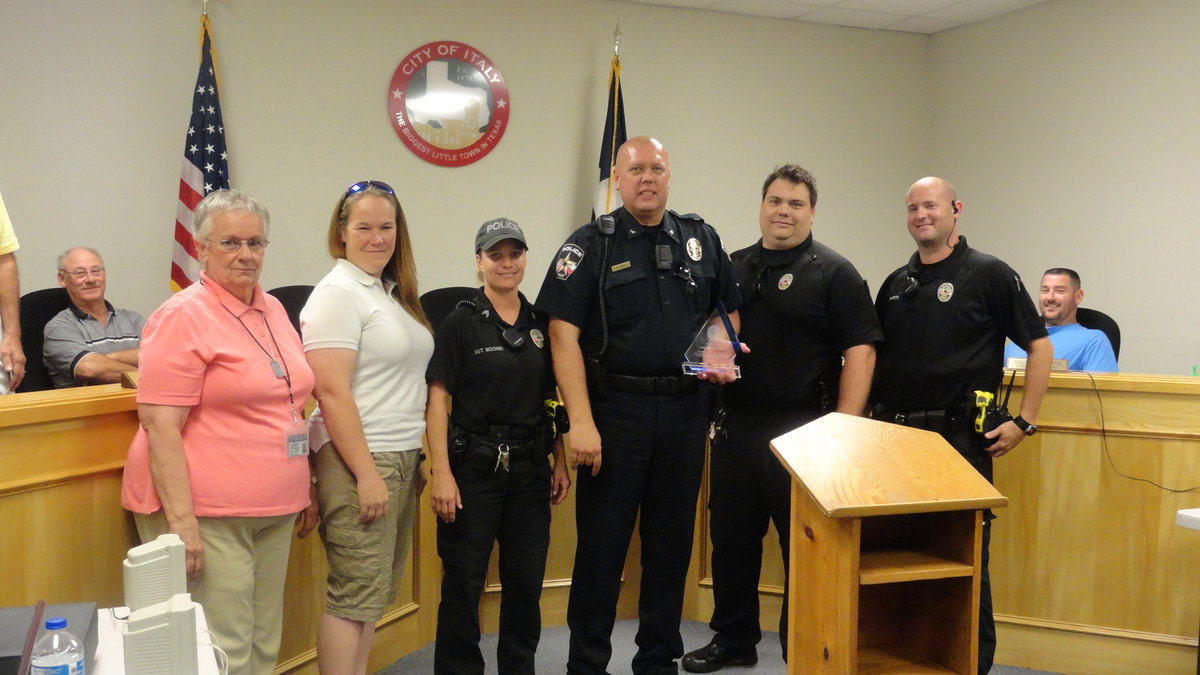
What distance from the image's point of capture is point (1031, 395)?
9.49 ft

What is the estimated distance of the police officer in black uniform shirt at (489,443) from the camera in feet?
8.16

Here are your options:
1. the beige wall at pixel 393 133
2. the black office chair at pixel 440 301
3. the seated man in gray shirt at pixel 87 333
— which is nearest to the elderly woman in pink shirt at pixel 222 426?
the seated man in gray shirt at pixel 87 333

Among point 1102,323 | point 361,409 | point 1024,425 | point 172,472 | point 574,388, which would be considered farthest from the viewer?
point 1102,323

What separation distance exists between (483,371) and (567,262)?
404mm

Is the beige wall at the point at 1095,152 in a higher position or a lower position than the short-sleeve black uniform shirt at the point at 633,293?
higher

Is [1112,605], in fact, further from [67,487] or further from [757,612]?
[67,487]

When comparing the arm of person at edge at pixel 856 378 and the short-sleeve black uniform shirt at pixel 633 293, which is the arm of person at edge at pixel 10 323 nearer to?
the short-sleeve black uniform shirt at pixel 633 293

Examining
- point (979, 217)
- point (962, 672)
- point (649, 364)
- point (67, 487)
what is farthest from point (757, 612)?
point (979, 217)

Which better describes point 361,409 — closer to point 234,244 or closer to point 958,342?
point 234,244

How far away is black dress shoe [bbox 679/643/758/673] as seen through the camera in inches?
123

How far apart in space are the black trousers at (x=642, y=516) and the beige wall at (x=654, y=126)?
2974mm

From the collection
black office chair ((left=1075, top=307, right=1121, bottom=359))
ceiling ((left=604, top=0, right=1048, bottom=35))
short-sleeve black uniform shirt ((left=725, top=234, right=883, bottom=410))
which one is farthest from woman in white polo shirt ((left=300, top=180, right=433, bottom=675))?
ceiling ((left=604, top=0, right=1048, bottom=35))

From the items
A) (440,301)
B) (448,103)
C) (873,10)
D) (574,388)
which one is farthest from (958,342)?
(873,10)

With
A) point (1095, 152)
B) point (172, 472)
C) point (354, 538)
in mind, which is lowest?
point (354, 538)
